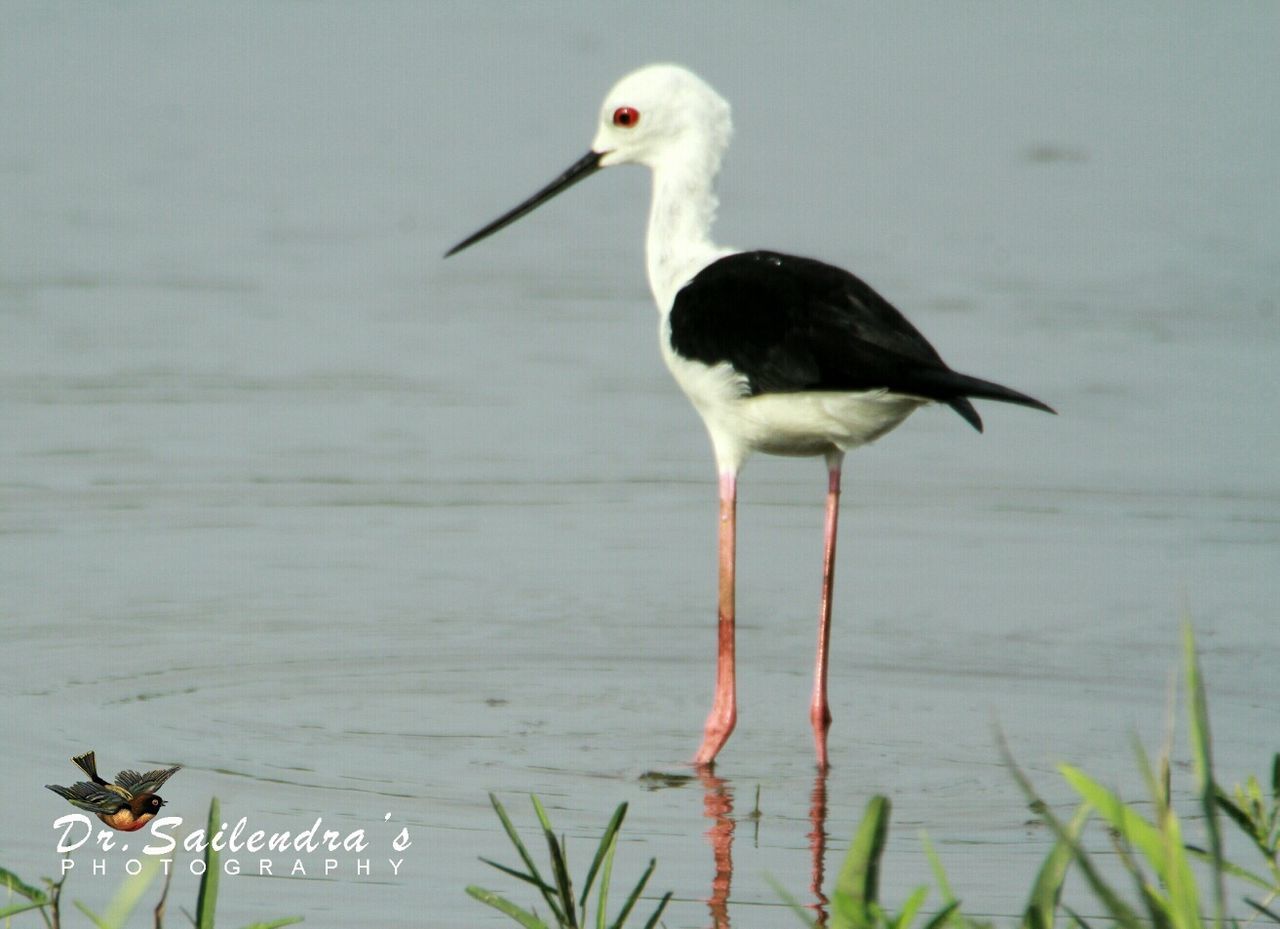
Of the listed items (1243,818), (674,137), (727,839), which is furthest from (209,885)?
(674,137)

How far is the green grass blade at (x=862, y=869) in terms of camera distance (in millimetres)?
2430

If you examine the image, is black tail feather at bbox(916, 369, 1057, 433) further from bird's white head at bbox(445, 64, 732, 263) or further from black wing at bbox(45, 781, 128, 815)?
black wing at bbox(45, 781, 128, 815)

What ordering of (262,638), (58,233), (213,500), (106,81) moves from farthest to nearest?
(106,81) < (58,233) < (213,500) < (262,638)

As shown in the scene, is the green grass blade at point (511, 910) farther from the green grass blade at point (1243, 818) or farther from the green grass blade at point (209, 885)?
the green grass blade at point (1243, 818)

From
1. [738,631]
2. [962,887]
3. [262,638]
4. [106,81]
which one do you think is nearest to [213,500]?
[262,638]

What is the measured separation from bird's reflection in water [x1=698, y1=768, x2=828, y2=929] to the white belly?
86 centimetres

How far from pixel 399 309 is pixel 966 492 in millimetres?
3273

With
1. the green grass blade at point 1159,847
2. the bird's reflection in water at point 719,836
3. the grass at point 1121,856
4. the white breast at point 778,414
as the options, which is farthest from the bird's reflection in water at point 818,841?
the green grass blade at point 1159,847

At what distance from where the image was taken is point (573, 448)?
843 centimetres

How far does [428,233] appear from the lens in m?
11.7

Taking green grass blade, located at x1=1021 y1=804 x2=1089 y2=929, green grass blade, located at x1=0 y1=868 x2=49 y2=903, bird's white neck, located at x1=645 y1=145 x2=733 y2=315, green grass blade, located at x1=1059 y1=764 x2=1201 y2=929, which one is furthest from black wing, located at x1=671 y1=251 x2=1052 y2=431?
green grass blade, located at x1=0 y1=868 x2=49 y2=903

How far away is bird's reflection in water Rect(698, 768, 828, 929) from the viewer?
4480mm

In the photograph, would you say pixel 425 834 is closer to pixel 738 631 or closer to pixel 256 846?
pixel 256 846

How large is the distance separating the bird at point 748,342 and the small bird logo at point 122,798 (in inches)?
86.0
